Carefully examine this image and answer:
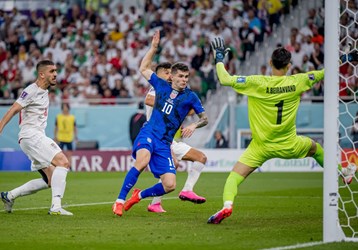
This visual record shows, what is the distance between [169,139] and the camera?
39.7ft

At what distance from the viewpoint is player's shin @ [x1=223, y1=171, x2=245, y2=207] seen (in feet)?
34.7

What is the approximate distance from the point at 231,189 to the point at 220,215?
14.0 inches

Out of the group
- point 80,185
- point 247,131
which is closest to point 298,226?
point 80,185

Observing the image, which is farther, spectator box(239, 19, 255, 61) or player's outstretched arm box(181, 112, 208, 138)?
spectator box(239, 19, 255, 61)

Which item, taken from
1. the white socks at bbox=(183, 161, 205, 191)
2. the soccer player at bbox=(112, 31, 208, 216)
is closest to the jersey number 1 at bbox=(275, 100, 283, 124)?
the soccer player at bbox=(112, 31, 208, 216)

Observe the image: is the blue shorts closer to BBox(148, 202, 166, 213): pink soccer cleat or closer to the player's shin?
BBox(148, 202, 166, 213): pink soccer cleat

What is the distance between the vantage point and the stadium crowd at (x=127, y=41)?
1104 inches

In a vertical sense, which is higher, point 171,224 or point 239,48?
point 239,48

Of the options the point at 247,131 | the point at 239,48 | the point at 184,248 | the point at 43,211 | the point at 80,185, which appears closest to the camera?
the point at 184,248

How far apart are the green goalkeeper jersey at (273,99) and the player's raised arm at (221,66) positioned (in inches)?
0.6

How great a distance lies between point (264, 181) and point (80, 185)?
465 cm

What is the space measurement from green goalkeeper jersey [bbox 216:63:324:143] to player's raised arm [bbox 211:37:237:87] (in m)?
0.01

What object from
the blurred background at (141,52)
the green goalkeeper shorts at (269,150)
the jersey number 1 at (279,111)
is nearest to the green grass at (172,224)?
the green goalkeeper shorts at (269,150)

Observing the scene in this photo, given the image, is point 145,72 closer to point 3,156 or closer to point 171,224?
point 171,224
